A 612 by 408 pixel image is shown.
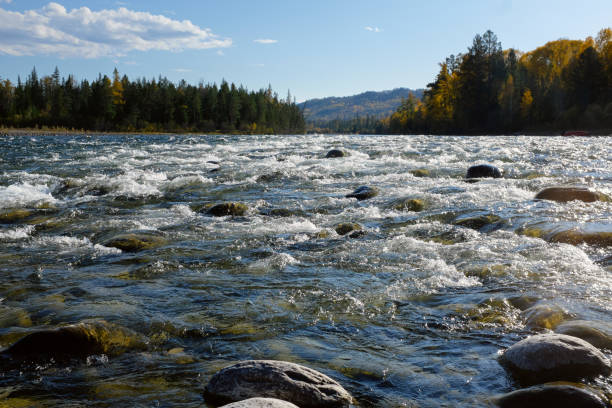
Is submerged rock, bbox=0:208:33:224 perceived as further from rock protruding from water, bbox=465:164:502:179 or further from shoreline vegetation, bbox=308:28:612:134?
shoreline vegetation, bbox=308:28:612:134

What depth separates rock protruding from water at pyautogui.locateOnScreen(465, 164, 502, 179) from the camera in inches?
611

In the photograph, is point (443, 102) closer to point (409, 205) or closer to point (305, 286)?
point (409, 205)

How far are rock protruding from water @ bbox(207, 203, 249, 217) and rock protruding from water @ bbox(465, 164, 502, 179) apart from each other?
8.69 metres

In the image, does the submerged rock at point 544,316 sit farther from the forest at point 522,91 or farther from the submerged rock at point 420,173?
the forest at point 522,91

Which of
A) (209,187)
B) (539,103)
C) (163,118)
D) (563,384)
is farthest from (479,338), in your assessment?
(163,118)

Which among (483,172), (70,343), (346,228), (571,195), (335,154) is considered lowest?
(70,343)

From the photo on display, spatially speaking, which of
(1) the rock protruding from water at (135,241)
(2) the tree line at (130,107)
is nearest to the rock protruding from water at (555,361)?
(1) the rock protruding from water at (135,241)

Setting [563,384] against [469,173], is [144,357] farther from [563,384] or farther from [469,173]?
[469,173]

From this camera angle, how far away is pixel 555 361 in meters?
3.58

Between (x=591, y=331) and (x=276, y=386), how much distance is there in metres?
3.10

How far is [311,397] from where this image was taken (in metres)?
3.18

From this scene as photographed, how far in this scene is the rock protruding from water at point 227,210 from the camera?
10.8 metres

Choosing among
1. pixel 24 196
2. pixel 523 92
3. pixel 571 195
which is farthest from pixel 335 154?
pixel 523 92

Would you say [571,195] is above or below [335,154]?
below
